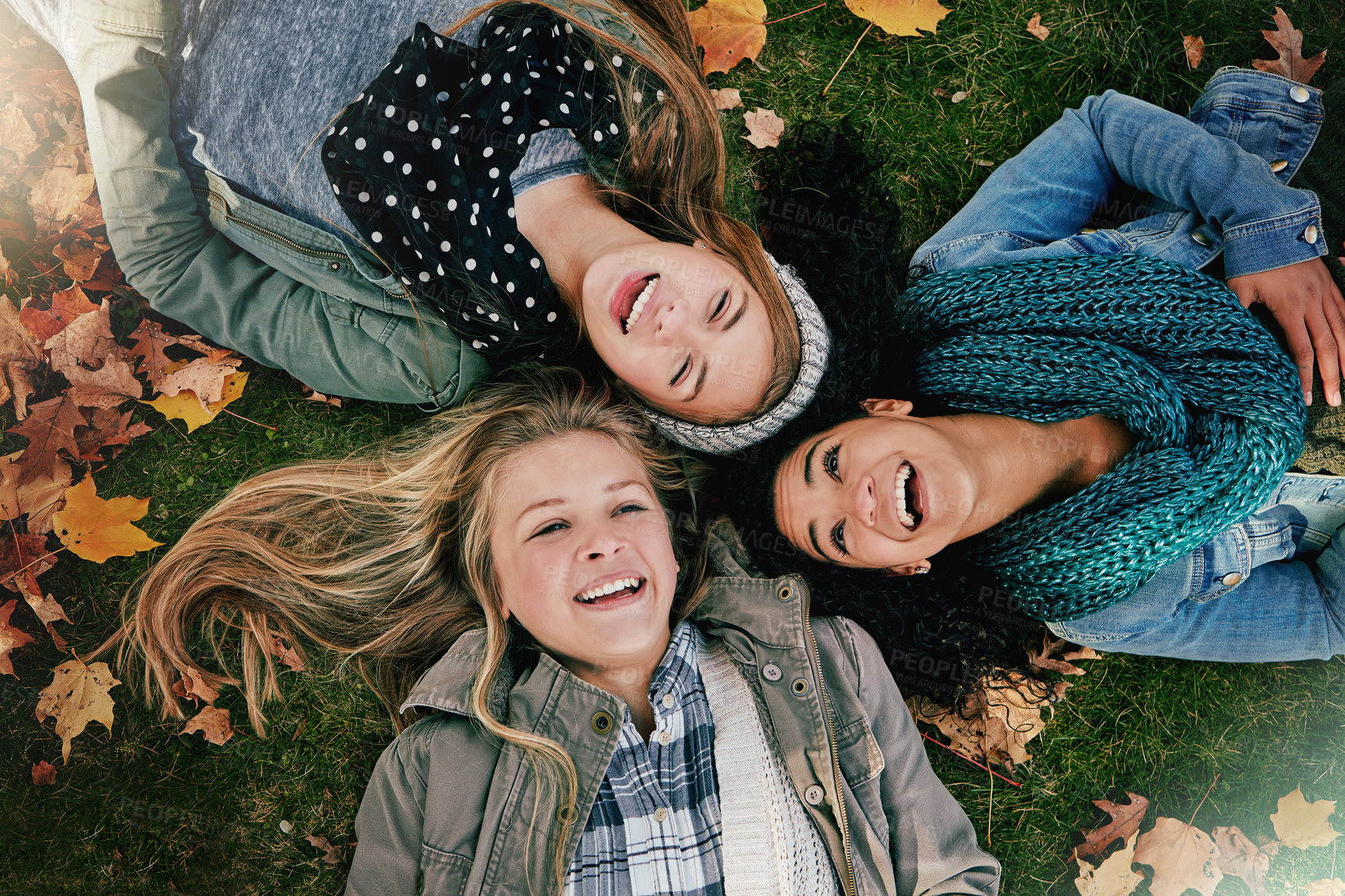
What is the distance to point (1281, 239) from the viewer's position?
2.74 meters

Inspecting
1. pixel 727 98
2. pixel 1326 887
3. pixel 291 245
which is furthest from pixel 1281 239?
pixel 291 245

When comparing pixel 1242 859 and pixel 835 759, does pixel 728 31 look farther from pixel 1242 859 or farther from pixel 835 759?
pixel 1242 859

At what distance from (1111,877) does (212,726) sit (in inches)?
146

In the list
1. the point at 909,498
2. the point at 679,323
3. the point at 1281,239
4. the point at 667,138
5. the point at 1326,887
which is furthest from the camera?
the point at 1326,887

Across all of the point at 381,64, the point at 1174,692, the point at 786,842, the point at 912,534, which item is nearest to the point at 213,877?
the point at 786,842

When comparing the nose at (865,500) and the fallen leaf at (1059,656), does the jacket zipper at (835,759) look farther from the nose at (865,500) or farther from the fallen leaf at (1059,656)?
the fallen leaf at (1059,656)

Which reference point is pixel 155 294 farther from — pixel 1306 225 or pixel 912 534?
pixel 1306 225

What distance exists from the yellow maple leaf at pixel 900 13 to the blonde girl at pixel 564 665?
1967 mm

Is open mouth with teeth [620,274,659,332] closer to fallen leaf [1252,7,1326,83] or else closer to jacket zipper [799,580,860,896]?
jacket zipper [799,580,860,896]

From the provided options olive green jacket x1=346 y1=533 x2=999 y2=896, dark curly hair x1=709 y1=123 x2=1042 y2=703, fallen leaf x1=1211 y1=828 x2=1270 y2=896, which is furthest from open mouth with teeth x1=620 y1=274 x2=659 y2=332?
fallen leaf x1=1211 y1=828 x2=1270 y2=896

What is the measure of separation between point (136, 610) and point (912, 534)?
9.67ft

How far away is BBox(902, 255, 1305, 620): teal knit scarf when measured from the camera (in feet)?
8.73

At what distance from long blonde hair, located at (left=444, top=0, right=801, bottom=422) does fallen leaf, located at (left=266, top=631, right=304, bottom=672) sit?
7.18 feet

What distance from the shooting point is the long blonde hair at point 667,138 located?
274 cm
